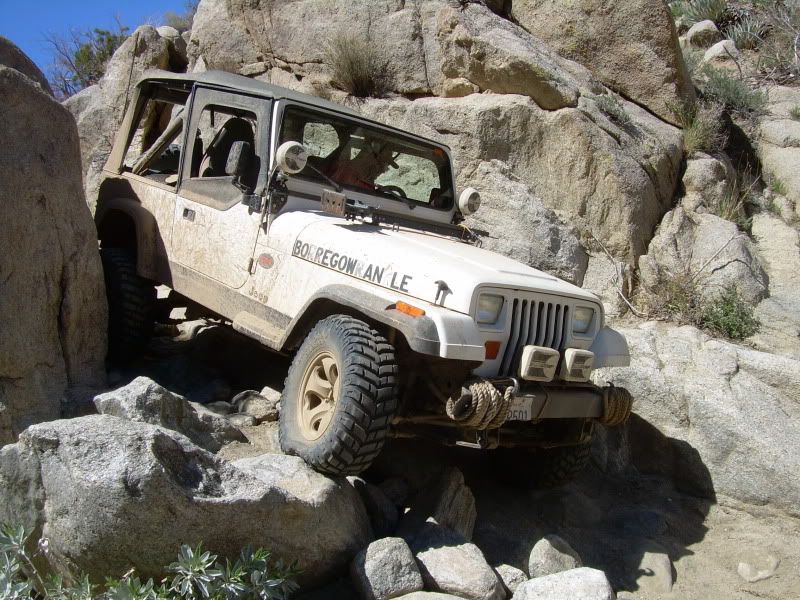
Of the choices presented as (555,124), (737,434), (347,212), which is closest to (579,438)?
(737,434)

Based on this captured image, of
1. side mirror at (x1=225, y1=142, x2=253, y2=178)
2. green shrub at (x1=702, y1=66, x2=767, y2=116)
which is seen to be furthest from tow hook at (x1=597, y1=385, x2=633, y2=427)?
green shrub at (x1=702, y1=66, x2=767, y2=116)

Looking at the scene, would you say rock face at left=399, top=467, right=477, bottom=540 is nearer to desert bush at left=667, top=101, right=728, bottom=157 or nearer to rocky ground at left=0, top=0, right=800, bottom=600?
rocky ground at left=0, top=0, right=800, bottom=600

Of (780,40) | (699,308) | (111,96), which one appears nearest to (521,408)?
(699,308)

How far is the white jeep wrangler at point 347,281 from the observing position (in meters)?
3.65

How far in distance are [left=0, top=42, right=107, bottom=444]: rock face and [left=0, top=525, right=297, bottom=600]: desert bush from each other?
59.9 inches

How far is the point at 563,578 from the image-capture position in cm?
345

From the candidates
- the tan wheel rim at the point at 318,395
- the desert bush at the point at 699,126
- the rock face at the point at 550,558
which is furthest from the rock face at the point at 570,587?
the desert bush at the point at 699,126

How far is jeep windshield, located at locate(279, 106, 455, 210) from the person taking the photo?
5039 mm

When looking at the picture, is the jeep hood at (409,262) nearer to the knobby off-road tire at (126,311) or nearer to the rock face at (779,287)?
the knobby off-road tire at (126,311)

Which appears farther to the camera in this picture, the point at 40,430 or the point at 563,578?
the point at 563,578

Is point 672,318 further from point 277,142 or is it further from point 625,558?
point 277,142

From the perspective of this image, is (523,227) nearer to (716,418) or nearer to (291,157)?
(716,418)

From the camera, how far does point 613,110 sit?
8.38 meters

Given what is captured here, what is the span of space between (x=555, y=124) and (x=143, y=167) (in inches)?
167
